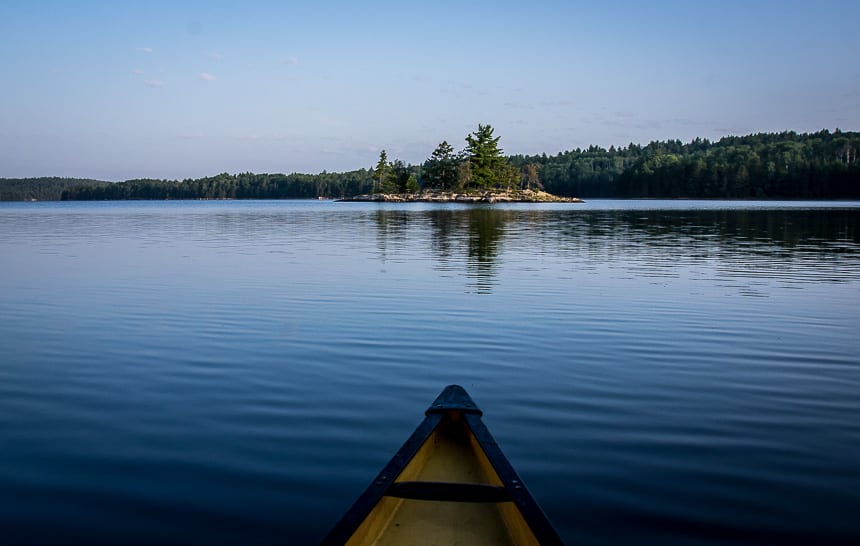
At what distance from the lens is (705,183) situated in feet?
529

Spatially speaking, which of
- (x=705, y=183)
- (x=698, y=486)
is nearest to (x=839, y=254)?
(x=698, y=486)

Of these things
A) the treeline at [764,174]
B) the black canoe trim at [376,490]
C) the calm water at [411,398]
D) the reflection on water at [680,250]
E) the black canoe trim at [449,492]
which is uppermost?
the treeline at [764,174]

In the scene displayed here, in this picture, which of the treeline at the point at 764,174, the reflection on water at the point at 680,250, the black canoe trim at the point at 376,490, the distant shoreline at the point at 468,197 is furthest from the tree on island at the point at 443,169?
the black canoe trim at the point at 376,490

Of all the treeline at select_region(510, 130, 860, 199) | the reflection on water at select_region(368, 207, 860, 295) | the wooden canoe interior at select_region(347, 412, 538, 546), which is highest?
the treeline at select_region(510, 130, 860, 199)

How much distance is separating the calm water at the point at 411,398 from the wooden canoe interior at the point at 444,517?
74 cm

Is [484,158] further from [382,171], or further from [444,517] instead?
[444,517]

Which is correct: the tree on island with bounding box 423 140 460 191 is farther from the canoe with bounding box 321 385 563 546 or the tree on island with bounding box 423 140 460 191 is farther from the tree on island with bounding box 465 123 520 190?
the canoe with bounding box 321 385 563 546

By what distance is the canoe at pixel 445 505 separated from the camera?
3.72 m

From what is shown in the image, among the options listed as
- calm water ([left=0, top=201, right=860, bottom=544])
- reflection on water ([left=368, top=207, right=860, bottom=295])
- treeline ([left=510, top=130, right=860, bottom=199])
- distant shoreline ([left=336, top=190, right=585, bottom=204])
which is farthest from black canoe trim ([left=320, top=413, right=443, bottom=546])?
treeline ([left=510, top=130, right=860, bottom=199])

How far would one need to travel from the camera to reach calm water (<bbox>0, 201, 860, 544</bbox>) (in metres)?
5.02

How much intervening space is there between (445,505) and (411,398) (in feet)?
11.8

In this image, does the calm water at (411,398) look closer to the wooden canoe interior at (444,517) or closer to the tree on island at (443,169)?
the wooden canoe interior at (444,517)

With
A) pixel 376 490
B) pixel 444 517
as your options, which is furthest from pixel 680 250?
pixel 376 490

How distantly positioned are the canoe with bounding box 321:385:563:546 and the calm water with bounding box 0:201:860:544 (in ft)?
2.45
